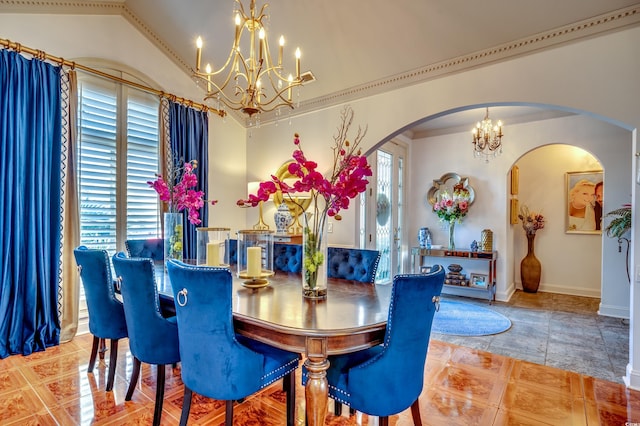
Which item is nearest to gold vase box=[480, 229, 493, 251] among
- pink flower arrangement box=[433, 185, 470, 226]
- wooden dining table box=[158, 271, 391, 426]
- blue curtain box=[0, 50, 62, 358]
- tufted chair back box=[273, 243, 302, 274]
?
pink flower arrangement box=[433, 185, 470, 226]

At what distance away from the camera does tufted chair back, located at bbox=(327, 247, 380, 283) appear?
247cm

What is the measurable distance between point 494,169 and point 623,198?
1.62 meters

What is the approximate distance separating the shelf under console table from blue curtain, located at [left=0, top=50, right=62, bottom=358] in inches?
189

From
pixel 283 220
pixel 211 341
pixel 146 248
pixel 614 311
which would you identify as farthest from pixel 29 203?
pixel 614 311

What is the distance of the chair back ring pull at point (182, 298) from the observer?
1563mm

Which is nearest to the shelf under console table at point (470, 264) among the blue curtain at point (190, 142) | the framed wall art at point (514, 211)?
the framed wall art at point (514, 211)

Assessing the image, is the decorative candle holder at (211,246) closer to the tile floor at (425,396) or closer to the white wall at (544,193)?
the tile floor at (425,396)

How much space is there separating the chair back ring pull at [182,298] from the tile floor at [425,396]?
98 cm

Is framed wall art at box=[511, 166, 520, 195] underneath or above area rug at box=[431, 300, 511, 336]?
above

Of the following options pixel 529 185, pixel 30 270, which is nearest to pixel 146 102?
pixel 30 270

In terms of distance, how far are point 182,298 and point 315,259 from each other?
0.70 metres

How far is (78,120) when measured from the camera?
136 inches

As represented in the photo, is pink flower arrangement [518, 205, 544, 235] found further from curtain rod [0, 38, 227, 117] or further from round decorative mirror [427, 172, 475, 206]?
curtain rod [0, 38, 227, 117]

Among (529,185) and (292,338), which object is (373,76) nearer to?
(292,338)
